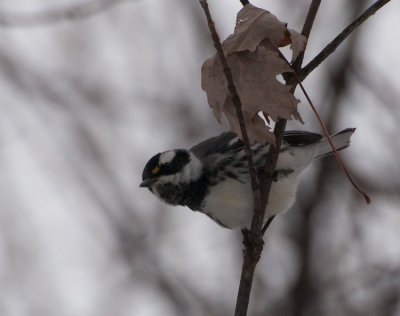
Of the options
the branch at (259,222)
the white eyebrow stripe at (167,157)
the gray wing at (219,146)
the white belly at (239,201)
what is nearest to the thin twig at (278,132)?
the branch at (259,222)

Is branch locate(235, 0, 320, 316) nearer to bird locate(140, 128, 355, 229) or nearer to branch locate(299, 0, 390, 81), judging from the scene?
branch locate(299, 0, 390, 81)

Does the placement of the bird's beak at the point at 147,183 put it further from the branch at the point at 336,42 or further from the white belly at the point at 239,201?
the branch at the point at 336,42

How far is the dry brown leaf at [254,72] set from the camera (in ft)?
11.1

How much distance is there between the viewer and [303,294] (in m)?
7.01

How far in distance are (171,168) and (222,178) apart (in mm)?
355

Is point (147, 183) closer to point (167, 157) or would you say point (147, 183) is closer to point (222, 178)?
point (167, 157)

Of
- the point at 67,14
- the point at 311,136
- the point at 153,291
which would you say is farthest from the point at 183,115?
the point at 311,136

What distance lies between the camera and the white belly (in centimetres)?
445

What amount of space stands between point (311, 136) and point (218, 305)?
4180mm

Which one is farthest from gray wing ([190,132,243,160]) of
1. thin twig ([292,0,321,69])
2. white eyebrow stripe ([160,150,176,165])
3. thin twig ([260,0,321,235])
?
thin twig ([292,0,321,69])

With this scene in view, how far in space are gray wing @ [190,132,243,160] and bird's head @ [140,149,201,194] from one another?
8cm

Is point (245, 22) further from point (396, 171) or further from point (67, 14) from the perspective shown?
point (396, 171)

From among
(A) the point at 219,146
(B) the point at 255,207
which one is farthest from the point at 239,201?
(B) the point at 255,207

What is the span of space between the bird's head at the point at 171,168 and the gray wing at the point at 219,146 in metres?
0.08
